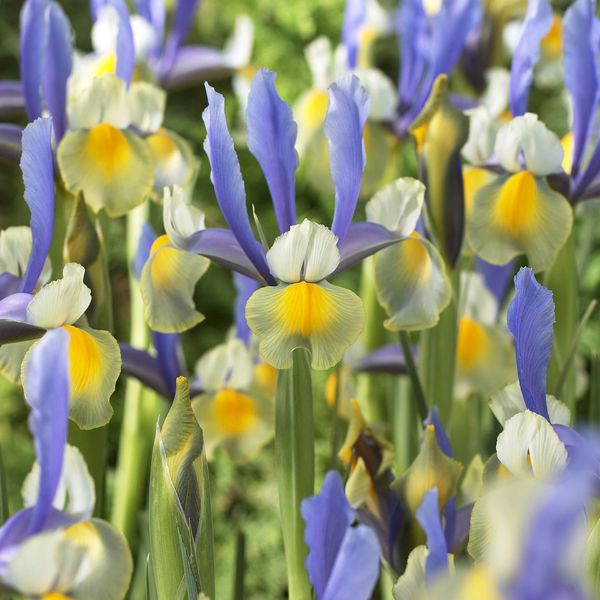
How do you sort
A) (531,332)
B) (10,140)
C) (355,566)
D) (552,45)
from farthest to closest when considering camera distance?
(552,45) < (10,140) < (531,332) < (355,566)

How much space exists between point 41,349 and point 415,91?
92 centimetres

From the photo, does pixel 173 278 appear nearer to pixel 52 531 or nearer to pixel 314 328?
pixel 314 328

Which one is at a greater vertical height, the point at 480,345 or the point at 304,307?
the point at 304,307

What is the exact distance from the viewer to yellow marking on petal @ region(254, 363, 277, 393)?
124 cm

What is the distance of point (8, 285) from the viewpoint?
0.94 meters

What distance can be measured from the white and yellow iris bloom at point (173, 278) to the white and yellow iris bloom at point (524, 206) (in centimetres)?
27

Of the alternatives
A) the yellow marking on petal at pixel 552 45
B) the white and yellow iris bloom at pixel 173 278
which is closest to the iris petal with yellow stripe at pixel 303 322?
the white and yellow iris bloom at pixel 173 278

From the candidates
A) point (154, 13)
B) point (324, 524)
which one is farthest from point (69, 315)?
point (154, 13)

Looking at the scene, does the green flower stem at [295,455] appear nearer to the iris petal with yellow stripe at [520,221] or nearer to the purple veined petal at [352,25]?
the iris petal with yellow stripe at [520,221]

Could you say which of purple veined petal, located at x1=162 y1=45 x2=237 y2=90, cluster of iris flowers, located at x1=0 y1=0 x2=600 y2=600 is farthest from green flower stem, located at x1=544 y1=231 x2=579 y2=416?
purple veined petal, located at x1=162 y1=45 x2=237 y2=90

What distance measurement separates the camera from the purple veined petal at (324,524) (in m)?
0.69

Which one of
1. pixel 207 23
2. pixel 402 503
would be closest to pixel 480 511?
pixel 402 503

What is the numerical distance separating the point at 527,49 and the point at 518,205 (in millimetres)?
157

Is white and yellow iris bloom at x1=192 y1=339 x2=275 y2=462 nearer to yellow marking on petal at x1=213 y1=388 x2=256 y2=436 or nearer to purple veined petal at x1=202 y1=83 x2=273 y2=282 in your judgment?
yellow marking on petal at x1=213 y1=388 x2=256 y2=436
